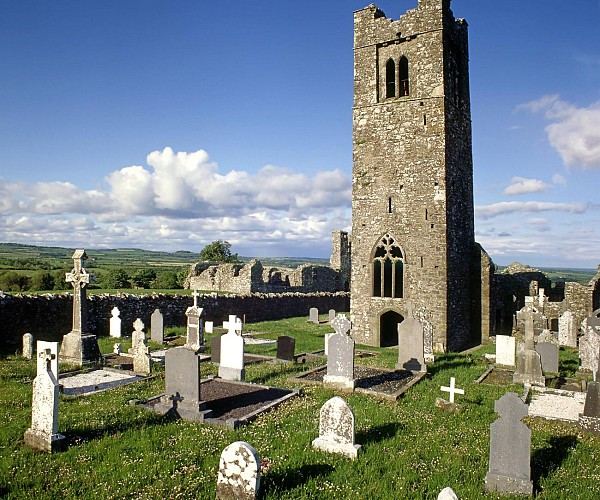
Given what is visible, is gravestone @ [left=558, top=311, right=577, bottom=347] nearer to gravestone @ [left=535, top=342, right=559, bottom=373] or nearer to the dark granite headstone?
gravestone @ [left=535, top=342, right=559, bottom=373]

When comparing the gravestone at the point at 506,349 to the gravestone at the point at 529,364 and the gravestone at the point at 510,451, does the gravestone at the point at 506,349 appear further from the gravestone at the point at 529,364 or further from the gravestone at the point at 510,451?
the gravestone at the point at 510,451

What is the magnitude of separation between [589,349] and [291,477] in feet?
36.2

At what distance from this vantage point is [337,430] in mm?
6828

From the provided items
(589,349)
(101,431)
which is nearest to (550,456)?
(101,431)

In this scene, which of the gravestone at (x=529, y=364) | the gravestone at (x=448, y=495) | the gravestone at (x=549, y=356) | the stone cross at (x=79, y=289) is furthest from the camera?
the stone cross at (x=79, y=289)

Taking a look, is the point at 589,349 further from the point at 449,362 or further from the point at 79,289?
the point at 79,289

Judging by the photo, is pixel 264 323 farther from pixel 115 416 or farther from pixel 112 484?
pixel 112 484

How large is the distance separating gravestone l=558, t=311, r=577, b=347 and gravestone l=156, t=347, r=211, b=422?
1583 centimetres

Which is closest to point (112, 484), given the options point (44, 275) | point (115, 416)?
point (115, 416)

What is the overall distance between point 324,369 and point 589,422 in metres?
6.63

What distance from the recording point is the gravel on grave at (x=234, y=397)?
8789 millimetres

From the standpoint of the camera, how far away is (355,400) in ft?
31.9

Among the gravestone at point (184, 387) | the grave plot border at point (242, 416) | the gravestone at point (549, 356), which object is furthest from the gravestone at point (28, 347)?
the gravestone at point (549, 356)

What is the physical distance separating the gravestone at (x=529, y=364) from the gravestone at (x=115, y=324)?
14.4m
